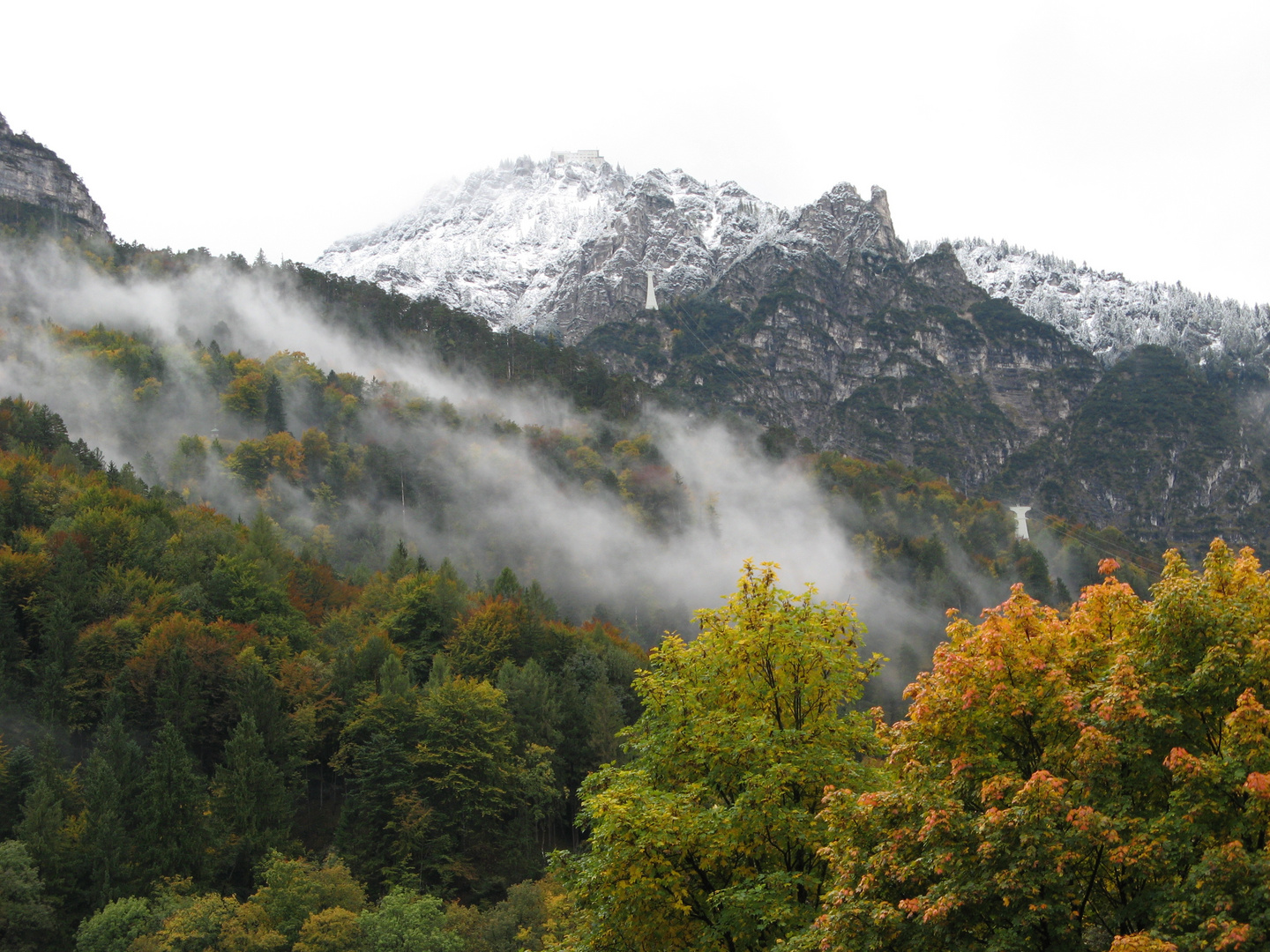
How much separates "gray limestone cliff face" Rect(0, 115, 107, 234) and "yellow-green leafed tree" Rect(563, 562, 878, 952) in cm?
19188

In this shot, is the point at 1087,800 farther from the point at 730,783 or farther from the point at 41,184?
the point at 41,184

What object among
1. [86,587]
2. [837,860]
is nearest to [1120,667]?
[837,860]

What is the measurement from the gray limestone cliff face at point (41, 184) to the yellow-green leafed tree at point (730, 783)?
192 meters

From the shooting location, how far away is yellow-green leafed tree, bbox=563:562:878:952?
16750 mm

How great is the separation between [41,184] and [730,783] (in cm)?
21105

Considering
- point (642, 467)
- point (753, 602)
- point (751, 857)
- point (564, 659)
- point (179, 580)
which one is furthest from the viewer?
point (642, 467)

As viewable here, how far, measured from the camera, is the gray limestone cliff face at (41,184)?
179500 mm

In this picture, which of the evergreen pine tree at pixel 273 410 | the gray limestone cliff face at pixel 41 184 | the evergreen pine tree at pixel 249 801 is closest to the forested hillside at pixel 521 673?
the evergreen pine tree at pixel 249 801

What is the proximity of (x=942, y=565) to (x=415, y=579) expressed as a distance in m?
83.7

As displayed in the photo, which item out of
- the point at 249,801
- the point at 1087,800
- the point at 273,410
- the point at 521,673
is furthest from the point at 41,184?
the point at 1087,800

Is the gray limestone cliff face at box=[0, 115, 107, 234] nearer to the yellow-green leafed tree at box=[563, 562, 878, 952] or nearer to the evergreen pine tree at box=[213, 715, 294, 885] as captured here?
the evergreen pine tree at box=[213, 715, 294, 885]

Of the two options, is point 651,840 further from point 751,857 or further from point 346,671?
point 346,671

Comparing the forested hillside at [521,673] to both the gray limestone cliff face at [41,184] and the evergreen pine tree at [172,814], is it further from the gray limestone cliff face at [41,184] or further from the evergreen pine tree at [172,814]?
the gray limestone cliff face at [41,184]

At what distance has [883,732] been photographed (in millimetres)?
19078
